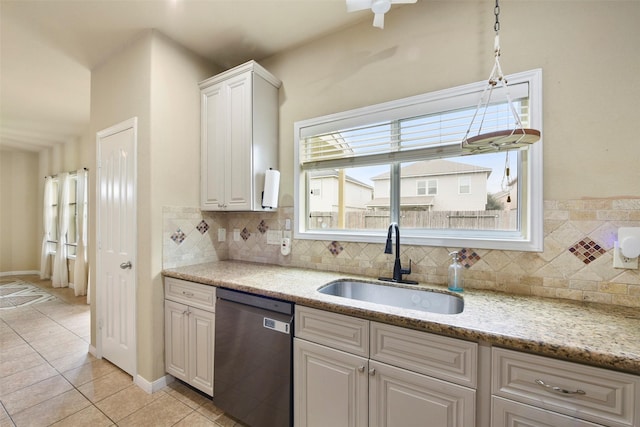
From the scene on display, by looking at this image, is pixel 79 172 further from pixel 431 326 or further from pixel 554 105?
pixel 554 105

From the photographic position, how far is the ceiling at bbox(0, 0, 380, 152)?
6.19 ft

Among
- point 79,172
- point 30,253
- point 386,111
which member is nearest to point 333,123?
point 386,111

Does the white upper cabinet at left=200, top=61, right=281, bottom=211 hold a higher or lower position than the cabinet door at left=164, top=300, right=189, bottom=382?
higher

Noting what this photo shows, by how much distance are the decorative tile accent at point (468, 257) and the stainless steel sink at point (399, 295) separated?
26cm

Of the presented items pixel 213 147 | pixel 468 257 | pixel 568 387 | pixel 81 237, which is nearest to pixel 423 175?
pixel 468 257

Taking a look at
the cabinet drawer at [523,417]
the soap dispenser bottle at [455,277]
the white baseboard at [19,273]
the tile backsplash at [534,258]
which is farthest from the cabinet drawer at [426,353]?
the white baseboard at [19,273]

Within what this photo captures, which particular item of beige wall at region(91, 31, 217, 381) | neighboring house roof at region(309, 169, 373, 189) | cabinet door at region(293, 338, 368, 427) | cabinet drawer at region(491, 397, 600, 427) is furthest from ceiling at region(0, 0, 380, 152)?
cabinet drawer at region(491, 397, 600, 427)

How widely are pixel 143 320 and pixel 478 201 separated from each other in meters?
2.60

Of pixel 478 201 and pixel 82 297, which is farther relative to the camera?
pixel 82 297

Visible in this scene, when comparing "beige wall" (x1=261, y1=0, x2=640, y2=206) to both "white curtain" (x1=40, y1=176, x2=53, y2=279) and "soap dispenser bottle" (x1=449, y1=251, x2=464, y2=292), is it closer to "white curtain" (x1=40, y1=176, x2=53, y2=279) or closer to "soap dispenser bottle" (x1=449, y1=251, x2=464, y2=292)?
"soap dispenser bottle" (x1=449, y1=251, x2=464, y2=292)

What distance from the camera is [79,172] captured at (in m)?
4.69

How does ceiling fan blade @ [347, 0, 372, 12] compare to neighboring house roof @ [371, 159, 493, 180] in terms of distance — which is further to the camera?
neighboring house roof @ [371, 159, 493, 180]

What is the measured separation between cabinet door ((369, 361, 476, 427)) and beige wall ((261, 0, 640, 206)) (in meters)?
1.16

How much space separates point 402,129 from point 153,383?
2.66 meters
